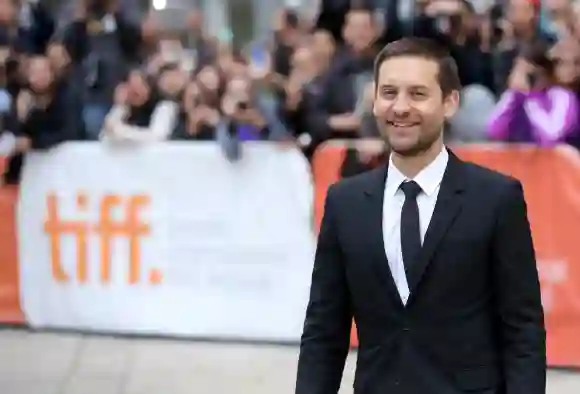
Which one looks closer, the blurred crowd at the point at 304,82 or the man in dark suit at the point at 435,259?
the man in dark suit at the point at 435,259

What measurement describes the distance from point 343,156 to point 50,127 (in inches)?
90.1

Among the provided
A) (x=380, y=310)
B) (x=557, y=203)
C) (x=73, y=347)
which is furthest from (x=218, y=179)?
(x=380, y=310)

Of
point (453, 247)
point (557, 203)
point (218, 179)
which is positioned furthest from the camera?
point (218, 179)

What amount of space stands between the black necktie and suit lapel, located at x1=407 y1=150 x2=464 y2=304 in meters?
0.02

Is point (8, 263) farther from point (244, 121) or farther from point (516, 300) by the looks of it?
point (516, 300)

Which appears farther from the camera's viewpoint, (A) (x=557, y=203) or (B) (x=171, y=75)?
(B) (x=171, y=75)

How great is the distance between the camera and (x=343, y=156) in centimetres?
693

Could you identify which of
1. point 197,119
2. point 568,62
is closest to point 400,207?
point 568,62

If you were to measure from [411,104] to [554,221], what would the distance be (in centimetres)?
440

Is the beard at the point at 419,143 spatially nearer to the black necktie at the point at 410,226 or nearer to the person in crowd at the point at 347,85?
the black necktie at the point at 410,226

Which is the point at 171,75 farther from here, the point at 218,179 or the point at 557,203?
the point at 557,203

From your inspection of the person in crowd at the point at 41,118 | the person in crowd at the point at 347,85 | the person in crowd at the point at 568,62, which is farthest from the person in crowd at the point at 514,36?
the person in crowd at the point at 41,118

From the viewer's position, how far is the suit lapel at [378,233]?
8.07ft

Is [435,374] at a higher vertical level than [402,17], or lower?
lower
